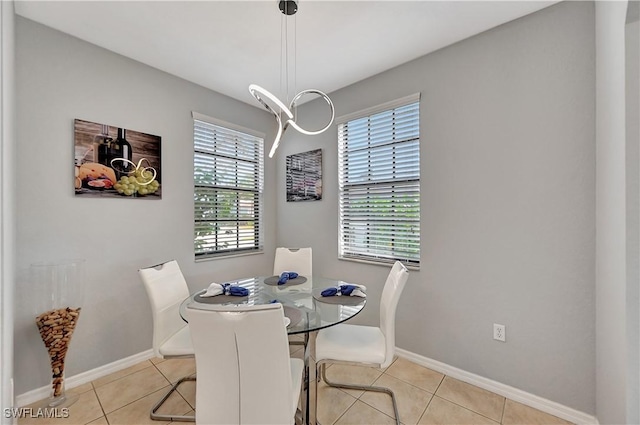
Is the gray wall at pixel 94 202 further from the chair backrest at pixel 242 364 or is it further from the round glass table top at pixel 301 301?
the chair backrest at pixel 242 364

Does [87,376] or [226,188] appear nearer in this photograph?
[87,376]

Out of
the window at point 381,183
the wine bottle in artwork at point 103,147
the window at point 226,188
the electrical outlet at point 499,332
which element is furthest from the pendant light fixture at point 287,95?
the electrical outlet at point 499,332

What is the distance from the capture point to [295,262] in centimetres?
279

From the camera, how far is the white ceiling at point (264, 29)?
188cm

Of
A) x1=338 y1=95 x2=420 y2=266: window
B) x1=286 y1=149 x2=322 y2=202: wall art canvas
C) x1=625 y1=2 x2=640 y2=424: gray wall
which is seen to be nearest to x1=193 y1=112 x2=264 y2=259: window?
x1=286 y1=149 x2=322 y2=202: wall art canvas

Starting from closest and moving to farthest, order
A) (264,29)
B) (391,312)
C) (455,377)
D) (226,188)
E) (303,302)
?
(391,312) → (303,302) → (264,29) → (455,377) → (226,188)

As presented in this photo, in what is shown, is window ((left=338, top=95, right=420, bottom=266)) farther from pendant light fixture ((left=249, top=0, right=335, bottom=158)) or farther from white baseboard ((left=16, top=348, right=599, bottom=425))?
white baseboard ((left=16, top=348, right=599, bottom=425))

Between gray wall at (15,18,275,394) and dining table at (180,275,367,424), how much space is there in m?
0.96

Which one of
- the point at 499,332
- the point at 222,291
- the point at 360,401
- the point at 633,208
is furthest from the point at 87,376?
the point at 633,208

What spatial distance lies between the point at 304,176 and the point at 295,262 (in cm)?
122

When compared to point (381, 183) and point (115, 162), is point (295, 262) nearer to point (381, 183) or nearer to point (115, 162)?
point (381, 183)

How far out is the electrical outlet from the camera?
2033 mm

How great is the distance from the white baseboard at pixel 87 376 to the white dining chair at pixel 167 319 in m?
0.66

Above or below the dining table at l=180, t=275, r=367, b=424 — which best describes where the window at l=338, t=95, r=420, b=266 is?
above
